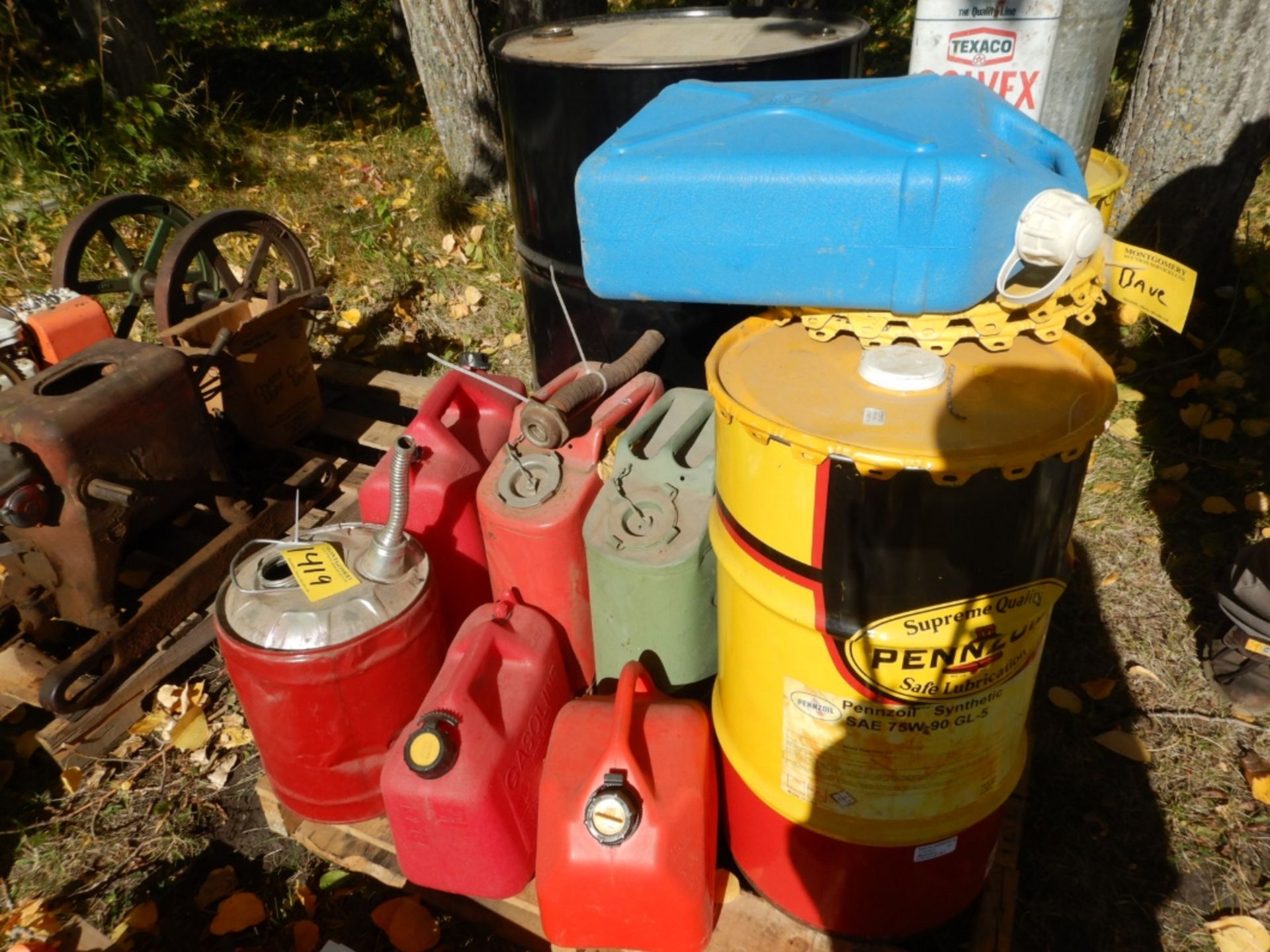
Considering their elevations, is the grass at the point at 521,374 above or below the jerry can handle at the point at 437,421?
below

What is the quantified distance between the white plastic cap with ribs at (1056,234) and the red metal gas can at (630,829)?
1026 millimetres

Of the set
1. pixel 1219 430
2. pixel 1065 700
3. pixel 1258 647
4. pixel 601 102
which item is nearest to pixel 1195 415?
pixel 1219 430

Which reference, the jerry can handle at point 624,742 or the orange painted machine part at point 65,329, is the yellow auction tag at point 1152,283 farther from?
the orange painted machine part at point 65,329

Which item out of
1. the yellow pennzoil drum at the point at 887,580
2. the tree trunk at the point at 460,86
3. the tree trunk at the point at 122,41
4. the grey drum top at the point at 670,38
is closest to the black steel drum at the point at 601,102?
the grey drum top at the point at 670,38

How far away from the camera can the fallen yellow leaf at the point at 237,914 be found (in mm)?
2027

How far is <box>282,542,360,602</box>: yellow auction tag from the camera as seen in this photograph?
184 cm

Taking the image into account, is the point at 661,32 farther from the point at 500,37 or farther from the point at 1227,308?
the point at 1227,308

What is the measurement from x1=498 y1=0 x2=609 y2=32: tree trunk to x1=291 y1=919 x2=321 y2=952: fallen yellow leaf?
4347 millimetres

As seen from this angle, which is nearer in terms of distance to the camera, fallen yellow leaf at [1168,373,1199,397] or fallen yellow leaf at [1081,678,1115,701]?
fallen yellow leaf at [1081,678,1115,701]

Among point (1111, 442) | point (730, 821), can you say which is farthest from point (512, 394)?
point (1111, 442)

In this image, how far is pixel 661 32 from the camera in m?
2.73

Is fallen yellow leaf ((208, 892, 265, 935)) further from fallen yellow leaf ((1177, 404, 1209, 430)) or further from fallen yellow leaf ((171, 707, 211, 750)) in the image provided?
fallen yellow leaf ((1177, 404, 1209, 430))

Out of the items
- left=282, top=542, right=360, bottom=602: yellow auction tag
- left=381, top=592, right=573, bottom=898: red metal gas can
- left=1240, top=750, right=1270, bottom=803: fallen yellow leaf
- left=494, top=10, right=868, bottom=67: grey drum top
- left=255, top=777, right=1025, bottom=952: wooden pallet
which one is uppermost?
left=494, top=10, right=868, bottom=67: grey drum top

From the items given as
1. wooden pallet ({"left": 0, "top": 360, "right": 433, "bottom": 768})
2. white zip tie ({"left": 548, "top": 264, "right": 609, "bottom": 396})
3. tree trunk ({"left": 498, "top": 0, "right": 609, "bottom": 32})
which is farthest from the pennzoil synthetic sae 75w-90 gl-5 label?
tree trunk ({"left": 498, "top": 0, "right": 609, "bottom": 32})
